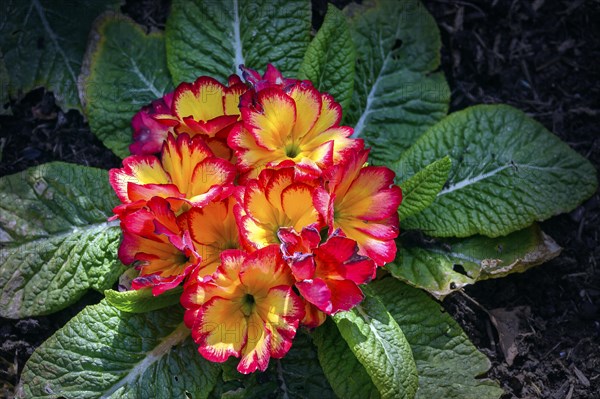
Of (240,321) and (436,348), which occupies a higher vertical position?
(240,321)

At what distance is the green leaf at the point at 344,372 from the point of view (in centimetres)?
262

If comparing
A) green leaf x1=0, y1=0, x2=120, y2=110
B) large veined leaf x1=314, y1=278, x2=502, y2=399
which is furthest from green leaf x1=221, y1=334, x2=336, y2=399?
green leaf x1=0, y1=0, x2=120, y2=110

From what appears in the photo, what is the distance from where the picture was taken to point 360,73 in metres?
3.25

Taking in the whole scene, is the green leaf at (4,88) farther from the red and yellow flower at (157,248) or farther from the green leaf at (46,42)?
the red and yellow flower at (157,248)

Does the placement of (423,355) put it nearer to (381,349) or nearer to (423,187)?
(381,349)

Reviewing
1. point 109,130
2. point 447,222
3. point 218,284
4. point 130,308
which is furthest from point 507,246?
point 109,130

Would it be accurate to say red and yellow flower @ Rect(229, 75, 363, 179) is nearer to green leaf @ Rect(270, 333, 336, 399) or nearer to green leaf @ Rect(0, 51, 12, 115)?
green leaf @ Rect(270, 333, 336, 399)

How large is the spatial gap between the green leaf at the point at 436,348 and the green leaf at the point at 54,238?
3.73 feet

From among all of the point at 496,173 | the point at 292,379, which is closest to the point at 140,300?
the point at 292,379

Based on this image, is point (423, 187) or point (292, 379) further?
point (292, 379)

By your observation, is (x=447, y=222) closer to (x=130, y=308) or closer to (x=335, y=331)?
(x=335, y=331)

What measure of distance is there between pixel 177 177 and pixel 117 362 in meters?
0.75

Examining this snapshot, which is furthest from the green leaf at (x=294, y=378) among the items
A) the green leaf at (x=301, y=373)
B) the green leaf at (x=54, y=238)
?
the green leaf at (x=54, y=238)

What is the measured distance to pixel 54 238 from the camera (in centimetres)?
293
